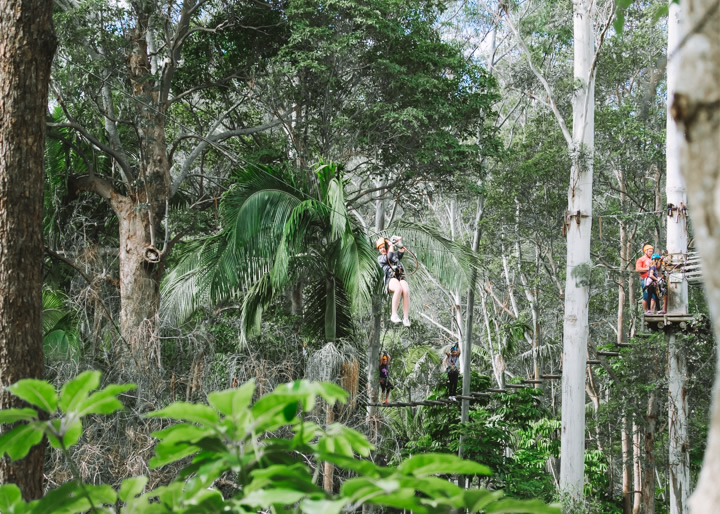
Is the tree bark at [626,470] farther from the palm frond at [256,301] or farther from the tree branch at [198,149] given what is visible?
the tree branch at [198,149]

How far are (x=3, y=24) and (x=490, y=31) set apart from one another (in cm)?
2016

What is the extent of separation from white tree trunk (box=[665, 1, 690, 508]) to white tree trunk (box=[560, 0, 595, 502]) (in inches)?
54.5

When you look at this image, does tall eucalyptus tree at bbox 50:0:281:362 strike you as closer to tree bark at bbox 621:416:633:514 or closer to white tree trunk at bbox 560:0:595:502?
white tree trunk at bbox 560:0:595:502

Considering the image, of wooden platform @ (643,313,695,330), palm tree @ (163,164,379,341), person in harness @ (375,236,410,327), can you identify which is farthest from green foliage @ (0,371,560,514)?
wooden platform @ (643,313,695,330)

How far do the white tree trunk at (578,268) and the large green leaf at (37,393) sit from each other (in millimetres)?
13088

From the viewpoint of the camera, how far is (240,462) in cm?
109

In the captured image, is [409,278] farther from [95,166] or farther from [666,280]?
[95,166]

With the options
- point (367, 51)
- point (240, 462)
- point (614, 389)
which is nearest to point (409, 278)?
point (367, 51)

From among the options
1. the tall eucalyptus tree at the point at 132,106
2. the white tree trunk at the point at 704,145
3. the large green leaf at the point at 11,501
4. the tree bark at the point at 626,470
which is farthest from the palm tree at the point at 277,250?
the white tree trunk at the point at 704,145

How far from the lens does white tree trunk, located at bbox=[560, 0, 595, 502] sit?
44.7 ft

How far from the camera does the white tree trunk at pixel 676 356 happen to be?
13.3 m

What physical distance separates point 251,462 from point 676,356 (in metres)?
14.0

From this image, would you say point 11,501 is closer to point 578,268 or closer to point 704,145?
point 704,145

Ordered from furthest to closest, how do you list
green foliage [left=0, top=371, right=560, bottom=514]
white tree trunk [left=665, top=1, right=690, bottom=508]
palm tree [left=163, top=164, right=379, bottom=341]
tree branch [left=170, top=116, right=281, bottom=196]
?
tree branch [left=170, top=116, right=281, bottom=196]
white tree trunk [left=665, top=1, right=690, bottom=508]
palm tree [left=163, top=164, right=379, bottom=341]
green foliage [left=0, top=371, right=560, bottom=514]
